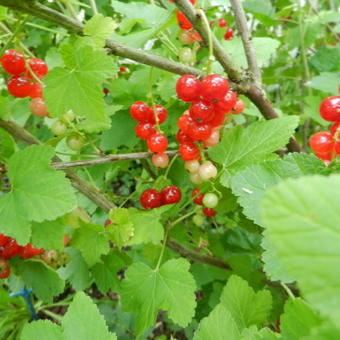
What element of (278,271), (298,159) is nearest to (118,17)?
(298,159)

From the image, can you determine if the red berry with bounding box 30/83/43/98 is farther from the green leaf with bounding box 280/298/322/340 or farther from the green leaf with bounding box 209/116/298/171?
the green leaf with bounding box 280/298/322/340

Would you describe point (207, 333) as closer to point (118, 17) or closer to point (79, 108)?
point (79, 108)

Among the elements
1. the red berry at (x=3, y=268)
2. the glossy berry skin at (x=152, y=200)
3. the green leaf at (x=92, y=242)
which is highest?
the glossy berry skin at (x=152, y=200)

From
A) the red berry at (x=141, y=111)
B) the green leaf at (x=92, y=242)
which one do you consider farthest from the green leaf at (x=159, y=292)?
the red berry at (x=141, y=111)

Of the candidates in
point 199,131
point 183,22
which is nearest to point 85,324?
point 199,131

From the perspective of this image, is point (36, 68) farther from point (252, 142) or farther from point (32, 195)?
point (252, 142)

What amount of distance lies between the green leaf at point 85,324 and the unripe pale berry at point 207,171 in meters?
0.36

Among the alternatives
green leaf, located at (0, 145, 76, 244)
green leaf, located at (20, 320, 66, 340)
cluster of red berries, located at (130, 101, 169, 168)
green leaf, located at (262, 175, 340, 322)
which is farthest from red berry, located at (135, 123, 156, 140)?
green leaf, located at (262, 175, 340, 322)

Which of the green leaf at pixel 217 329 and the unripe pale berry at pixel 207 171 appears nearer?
the green leaf at pixel 217 329

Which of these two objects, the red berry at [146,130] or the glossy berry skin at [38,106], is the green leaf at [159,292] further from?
the glossy berry skin at [38,106]

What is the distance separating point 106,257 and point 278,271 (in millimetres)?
656

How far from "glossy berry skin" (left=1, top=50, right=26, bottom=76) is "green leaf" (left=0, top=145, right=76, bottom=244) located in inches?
7.6

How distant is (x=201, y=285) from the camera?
1341mm

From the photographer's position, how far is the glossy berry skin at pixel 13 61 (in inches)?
32.5
